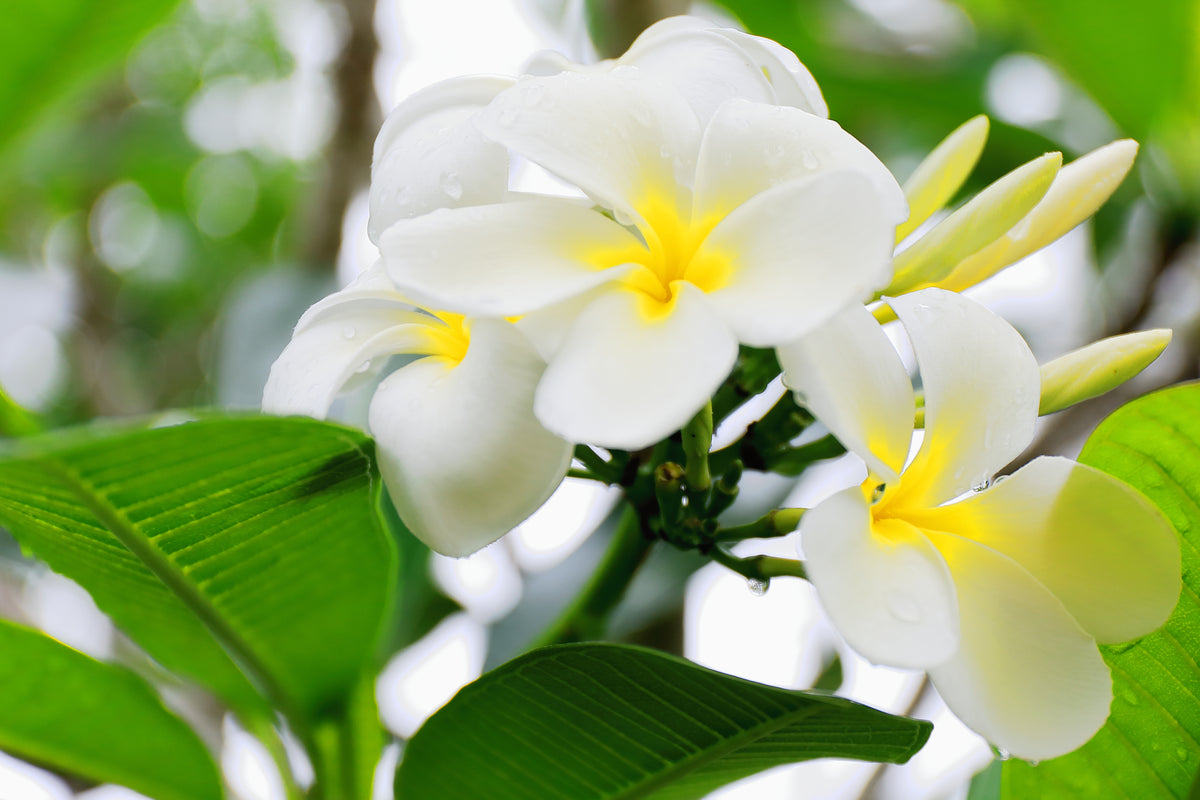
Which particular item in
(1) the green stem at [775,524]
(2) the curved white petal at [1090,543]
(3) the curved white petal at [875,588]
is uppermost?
(3) the curved white petal at [875,588]

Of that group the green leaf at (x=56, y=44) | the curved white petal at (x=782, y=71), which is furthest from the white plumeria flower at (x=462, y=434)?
the green leaf at (x=56, y=44)

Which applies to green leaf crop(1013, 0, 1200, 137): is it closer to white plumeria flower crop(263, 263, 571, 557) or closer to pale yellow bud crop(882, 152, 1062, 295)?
pale yellow bud crop(882, 152, 1062, 295)

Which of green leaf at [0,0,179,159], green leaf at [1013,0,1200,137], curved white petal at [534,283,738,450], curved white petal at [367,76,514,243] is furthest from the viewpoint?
green leaf at [1013,0,1200,137]

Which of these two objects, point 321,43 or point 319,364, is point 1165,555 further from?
point 321,43

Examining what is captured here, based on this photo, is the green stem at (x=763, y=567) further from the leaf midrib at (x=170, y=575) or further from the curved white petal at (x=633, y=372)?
Answer: the leaf midrib at (x=170, y=575)

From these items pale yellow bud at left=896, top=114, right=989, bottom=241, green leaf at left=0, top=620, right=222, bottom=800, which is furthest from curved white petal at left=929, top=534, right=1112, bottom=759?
green leaf at left=0, top=620, right=222, bottom=800

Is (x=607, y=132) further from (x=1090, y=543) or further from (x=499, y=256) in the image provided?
(x=1090, y=543)
